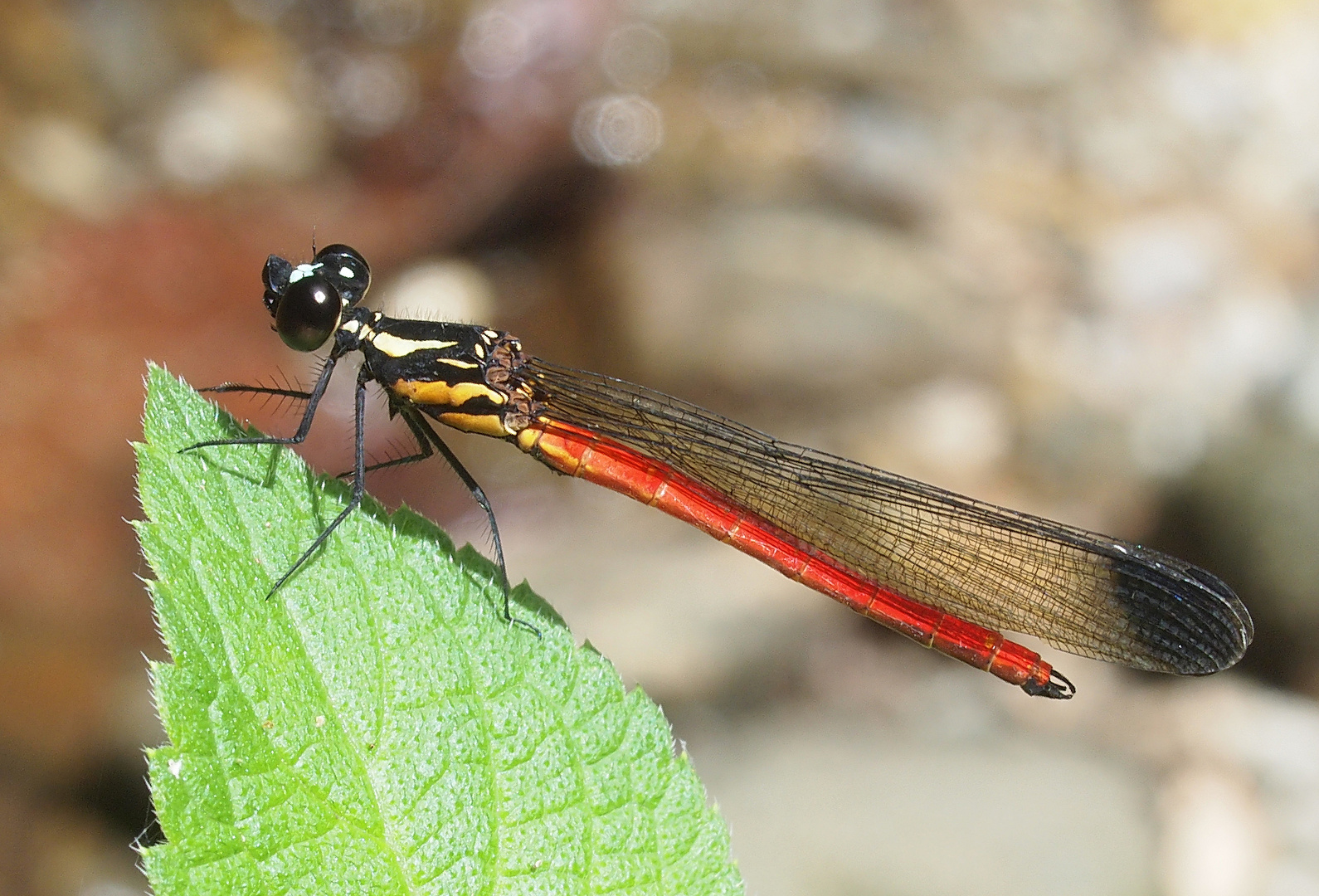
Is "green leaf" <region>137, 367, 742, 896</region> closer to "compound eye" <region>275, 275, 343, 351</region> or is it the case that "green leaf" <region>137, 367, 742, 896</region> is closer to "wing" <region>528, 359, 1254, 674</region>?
"compound eye" <region>275, 275, 343, 351</region>

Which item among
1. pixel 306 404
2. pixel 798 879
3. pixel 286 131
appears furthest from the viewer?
pixel 286 131

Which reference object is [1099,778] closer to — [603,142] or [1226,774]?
[1226,774]

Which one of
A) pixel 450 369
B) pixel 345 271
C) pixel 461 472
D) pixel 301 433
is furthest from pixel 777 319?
pixel 301 433

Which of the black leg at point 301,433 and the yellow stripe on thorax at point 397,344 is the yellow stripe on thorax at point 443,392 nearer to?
the yellow stripe on thorax at point 397,344

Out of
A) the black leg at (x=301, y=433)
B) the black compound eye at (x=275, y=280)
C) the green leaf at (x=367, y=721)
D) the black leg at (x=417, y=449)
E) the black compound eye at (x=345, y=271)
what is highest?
the black compound eye at (x=345, y=271)

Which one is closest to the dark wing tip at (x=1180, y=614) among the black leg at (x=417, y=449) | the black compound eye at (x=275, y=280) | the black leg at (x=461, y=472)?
the black leg at (x=461, y=472)

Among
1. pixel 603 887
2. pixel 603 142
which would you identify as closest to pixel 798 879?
pixel 603 887

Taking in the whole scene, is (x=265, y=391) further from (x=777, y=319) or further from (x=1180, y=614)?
(x=777, y=319)
